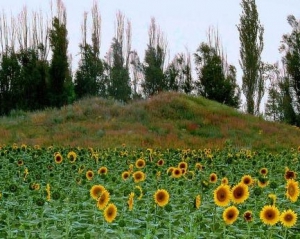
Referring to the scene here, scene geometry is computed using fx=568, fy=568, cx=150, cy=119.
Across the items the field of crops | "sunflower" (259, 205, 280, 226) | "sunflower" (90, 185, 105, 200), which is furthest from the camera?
"sunflower" (90, 185, 105, 200)

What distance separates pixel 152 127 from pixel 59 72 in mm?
11285

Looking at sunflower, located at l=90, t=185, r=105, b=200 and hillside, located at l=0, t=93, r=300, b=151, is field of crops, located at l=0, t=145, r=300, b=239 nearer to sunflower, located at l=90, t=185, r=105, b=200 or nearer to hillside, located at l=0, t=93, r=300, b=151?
sunflower, located at l=90, t=185, r=105, b=200

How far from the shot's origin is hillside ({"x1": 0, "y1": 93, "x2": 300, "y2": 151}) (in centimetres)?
1662

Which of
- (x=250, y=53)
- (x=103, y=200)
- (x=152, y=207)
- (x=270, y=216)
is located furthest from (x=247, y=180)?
(x=250, y=53)

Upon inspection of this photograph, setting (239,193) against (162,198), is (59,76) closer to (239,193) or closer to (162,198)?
(162,198)

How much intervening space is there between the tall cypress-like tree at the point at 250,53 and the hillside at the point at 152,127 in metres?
4.26

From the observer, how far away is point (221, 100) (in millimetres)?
30500

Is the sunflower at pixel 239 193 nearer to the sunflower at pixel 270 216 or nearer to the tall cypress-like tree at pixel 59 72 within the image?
the sunflower at pixel 270 216

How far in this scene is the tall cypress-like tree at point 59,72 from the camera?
2966 cm

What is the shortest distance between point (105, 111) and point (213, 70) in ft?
29.1

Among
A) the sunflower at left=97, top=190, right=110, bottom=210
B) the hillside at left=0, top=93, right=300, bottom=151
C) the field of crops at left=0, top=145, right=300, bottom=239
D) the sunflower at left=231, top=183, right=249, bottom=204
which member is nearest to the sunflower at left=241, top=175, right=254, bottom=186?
the field of crops at left=0, top=145, right=300, bottom=239

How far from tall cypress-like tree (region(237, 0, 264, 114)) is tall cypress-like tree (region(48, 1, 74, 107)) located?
9.21 meters

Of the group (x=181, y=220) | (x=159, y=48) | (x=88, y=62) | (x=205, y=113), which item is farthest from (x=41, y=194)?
(x=159, y=48)

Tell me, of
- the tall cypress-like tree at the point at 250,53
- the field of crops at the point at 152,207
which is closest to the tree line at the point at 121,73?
the tall cypress-like tree at the point at 250,53
